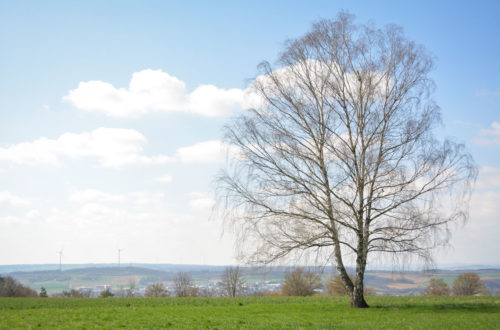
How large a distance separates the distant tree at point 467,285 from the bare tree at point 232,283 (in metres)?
32.3

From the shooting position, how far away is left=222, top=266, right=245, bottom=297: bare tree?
70.1m

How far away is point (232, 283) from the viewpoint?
7169 centimetres

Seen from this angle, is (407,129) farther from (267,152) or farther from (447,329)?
(447,329)

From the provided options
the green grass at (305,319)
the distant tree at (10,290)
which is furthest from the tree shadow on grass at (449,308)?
the distant tree at (10,290)

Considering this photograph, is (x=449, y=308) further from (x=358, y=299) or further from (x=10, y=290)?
(x=10, y=290)

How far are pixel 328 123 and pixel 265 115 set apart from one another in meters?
3.17

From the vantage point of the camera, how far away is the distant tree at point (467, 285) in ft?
157

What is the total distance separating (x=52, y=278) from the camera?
18788 centimetres

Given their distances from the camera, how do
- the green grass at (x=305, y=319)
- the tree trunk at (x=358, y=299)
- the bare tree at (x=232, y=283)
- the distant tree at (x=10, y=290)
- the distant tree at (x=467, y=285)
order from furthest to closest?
the distant tree at (x=10, y=290) → the bare tree at (x=232, y=283) → the distant tree at (x=467, y=285) → the tree trunk at (x=358, y=299) → the green grass at (x=305, y=319)

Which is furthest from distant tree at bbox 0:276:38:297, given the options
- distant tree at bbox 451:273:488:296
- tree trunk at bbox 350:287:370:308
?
tree trunk at bbox 350:287:370:308

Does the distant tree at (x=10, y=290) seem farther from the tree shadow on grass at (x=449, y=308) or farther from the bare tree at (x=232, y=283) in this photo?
the tree shadow on grass at (x=449, y=308)

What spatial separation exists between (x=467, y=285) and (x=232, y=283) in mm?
36835

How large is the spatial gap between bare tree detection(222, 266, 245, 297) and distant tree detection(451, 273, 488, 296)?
32339mm

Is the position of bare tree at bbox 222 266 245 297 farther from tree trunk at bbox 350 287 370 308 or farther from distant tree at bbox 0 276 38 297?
tree trunk at bbox 350 287 370 308
